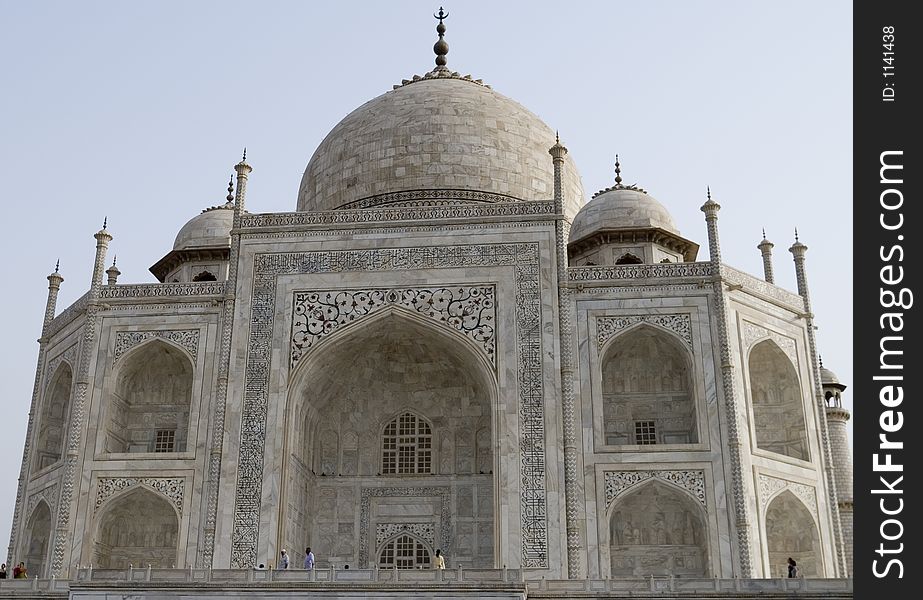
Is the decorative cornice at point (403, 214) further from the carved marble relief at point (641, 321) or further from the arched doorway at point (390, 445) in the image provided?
the carved marble relief at point (641, 321)

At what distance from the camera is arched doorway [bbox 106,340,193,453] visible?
1889 cm

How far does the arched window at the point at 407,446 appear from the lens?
19.2 metres

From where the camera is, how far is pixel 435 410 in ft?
64.5

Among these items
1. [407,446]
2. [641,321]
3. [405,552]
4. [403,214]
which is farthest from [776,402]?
[403,214]

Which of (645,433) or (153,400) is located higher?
(153,400)

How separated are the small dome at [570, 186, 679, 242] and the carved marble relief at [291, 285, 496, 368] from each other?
440 centimetres

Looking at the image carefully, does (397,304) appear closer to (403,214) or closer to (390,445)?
(403,214)

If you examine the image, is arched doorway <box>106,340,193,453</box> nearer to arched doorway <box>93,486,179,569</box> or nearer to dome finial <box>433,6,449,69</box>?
arched doorway <box>93,486,179,569</box>

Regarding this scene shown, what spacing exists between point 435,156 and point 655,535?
9.71 metres

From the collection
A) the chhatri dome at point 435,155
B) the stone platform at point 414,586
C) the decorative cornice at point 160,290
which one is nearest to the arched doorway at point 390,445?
the decorative cornice at point 160,290

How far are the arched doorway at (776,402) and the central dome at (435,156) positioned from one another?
20.3ft

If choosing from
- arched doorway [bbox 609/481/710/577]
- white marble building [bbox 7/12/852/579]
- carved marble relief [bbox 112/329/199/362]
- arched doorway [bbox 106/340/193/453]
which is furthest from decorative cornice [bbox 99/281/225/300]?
arched doorway [bbox 609/481/710/577]

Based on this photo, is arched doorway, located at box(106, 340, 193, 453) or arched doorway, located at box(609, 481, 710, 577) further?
arched doorway, located at box(106, 340, 193, 453)

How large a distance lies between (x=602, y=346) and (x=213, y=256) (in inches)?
386
